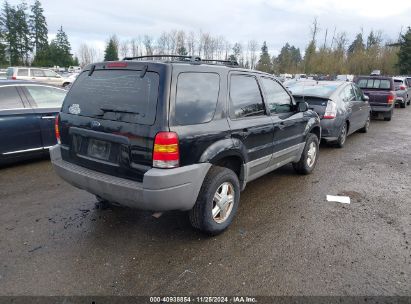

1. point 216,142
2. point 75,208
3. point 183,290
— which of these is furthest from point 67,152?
point 183,290

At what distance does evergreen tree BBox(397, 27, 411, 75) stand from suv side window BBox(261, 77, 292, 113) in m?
54.3

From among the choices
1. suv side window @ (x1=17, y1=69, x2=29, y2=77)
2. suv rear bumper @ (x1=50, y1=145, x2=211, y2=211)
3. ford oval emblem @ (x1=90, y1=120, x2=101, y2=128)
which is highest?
suv side window @ (x1=17, y1=69, x2=29, y2=77)

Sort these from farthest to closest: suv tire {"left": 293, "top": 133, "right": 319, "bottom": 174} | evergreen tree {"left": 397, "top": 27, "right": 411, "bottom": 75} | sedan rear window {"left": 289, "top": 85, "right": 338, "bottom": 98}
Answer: evergreen tree {"left": 397, "top": 27, "right": 411, "bottom": 75}
sedan rear window {"left": 289, "top": 85, "right": 338, "bottom": 98}
suv tire {"left": 293, "top": 133, "right": 319, "bottom": 174}

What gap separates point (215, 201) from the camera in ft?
11.4

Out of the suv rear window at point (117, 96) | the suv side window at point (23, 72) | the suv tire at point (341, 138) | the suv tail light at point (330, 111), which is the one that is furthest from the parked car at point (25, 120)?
the suv side window at point (23, 72)

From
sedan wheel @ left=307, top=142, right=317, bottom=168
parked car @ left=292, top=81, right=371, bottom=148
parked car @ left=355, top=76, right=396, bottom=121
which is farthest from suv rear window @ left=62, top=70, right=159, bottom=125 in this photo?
parked car @ left=355, top=76, right=396, bottom=121

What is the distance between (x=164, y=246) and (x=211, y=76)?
187cm

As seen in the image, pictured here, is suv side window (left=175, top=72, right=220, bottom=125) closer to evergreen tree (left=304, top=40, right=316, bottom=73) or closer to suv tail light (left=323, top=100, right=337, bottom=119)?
suv tail light (left=323, top=100, right=337, bottom=119)

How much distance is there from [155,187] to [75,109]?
140 centimetres

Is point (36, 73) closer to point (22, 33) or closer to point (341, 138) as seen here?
point (341, 138)

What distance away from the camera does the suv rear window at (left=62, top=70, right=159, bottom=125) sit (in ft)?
9.57

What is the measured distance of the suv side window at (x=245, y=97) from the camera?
12.0 ft

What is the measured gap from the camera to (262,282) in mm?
2764

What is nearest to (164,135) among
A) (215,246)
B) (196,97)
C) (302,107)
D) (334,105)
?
(196,97)
